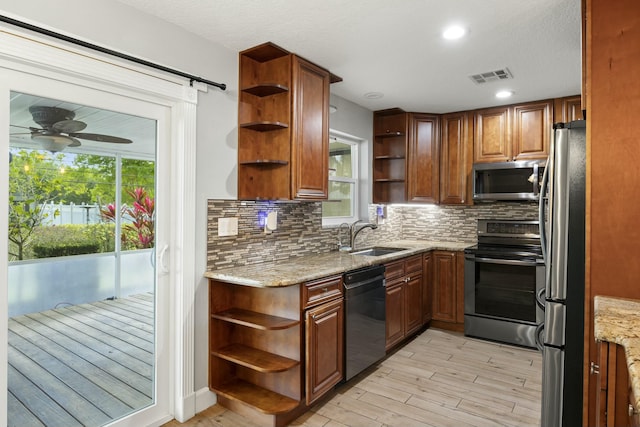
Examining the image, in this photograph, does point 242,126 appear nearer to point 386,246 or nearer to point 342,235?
point 342,235

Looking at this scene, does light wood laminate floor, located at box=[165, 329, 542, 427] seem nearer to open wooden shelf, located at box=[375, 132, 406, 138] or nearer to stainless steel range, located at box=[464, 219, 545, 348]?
stainless steel range, located at box=[464, 219, 545, 348]

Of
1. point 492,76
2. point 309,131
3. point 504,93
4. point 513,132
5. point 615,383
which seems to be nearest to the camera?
point 615,383

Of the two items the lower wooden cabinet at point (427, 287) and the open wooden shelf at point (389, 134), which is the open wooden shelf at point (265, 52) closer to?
the open wooden shelf at point (389, 134)

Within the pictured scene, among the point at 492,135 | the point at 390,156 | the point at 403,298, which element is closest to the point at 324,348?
the point at 403,298

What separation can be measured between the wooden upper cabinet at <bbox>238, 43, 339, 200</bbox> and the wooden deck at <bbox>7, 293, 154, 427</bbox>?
1127 millimetres

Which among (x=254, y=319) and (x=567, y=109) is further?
(x=567, y=109)

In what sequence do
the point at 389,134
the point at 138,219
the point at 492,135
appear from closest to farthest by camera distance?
1. the point at 138,219
2. the point at 492,135
3. the point at 389,134

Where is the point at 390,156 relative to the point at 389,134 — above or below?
below

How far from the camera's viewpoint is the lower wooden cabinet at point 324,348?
241 centimetres

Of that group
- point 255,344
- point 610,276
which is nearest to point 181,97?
point 255,344

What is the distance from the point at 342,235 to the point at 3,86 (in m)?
2.97

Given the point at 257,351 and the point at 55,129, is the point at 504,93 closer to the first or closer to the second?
the point at 257,351

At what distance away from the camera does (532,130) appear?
4.04 m

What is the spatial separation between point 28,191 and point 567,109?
4491mm
